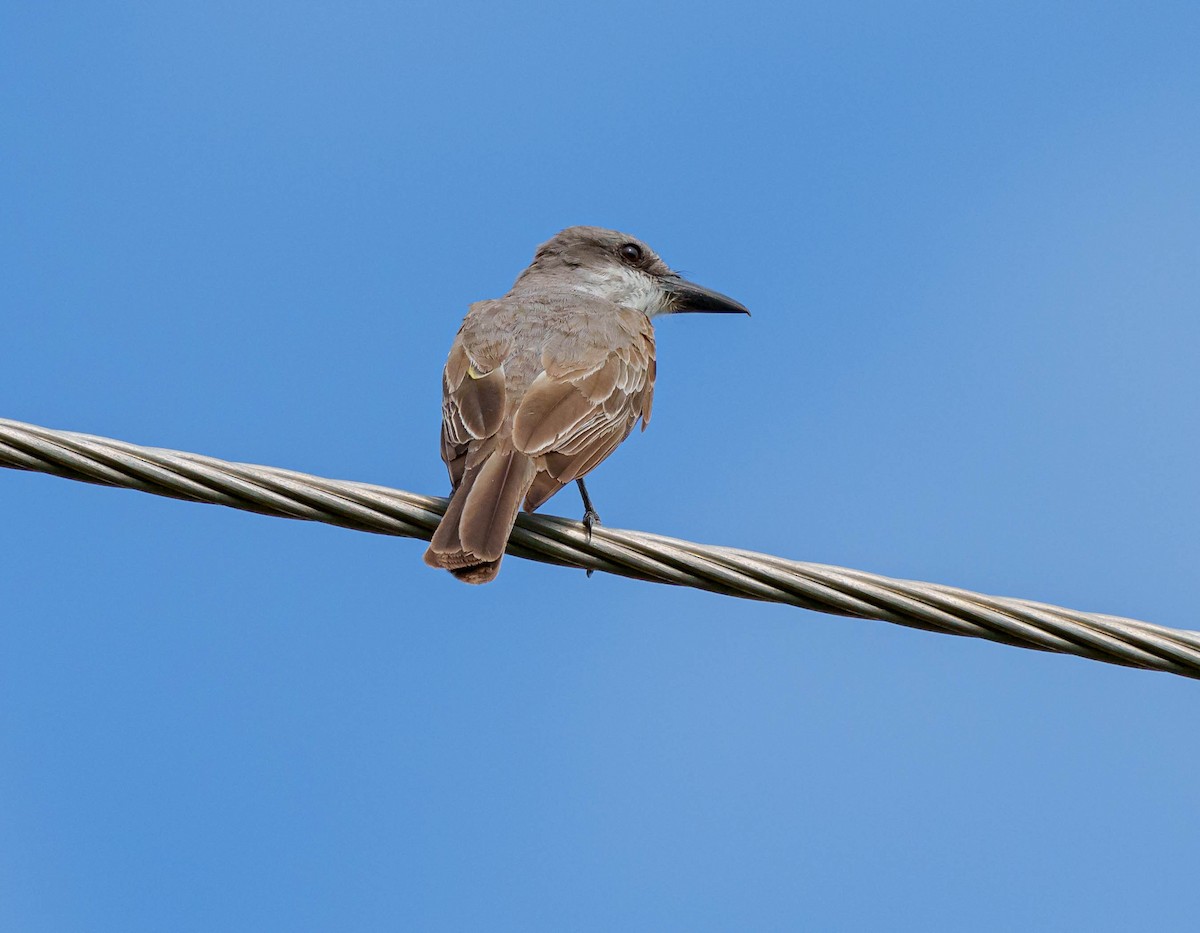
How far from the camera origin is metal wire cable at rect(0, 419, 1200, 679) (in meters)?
4.55

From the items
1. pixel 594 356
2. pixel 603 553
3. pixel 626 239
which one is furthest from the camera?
pixel 626 239

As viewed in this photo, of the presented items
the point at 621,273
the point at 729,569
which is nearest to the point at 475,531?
the point at 729,569

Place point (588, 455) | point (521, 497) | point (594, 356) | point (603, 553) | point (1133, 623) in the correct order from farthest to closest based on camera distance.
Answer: point (594, 356), point (588, 455), point (521, 497), point (603, 553), point (1133, 623)

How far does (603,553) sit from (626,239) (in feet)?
19.4

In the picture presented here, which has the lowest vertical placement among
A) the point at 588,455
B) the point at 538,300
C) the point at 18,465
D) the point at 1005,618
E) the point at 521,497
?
the point at 18,465

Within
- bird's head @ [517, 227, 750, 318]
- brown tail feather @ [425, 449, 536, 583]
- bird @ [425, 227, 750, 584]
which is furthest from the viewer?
bird's head @ [517, 227, 750, 318]

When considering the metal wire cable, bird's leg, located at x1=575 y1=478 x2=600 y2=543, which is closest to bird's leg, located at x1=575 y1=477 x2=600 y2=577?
bird's leg, located at x1=575 y1=478 x2=600 y2=543

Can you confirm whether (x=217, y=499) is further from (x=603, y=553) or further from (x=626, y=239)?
(x=626, y=239)

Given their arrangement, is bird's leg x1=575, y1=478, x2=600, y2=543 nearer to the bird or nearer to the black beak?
the bird

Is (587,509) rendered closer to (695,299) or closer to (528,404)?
(528,404)

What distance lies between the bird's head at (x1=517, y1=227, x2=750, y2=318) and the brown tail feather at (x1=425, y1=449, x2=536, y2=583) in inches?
→ 162

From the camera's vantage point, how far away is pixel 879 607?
4.66 m

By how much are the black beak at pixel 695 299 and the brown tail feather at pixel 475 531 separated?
4528 mm

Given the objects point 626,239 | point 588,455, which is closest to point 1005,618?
point 588,455
